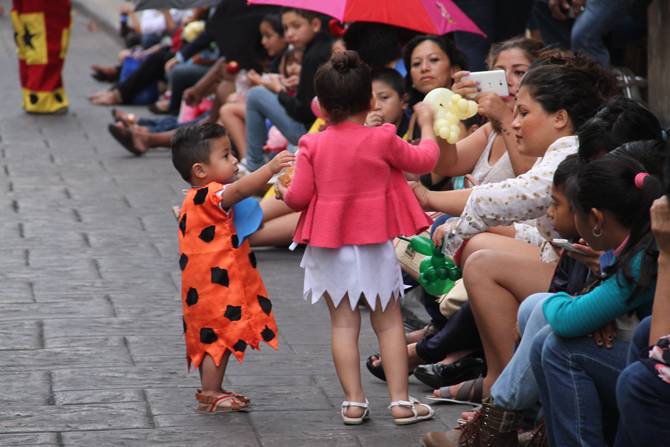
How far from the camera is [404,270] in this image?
5902mm

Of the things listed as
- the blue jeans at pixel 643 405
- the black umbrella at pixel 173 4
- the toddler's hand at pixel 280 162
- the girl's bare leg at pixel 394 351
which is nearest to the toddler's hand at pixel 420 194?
the girl's bare leg at pixel 394 351

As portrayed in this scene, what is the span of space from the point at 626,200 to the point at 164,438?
1.79 meters

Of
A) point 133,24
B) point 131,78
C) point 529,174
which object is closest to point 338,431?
point 529,174

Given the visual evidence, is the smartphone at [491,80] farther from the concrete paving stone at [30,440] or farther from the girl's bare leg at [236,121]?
the girl's bare leg at [236,121]

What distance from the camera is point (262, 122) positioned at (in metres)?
9.35

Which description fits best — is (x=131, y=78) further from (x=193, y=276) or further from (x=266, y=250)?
(x=193, y=276)

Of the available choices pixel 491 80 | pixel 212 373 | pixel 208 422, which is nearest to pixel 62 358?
pixel 212 373

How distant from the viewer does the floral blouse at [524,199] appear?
4848mm

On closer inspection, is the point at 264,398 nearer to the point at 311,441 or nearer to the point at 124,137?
the point at 311,441

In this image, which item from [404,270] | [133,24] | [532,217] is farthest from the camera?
[133,24]

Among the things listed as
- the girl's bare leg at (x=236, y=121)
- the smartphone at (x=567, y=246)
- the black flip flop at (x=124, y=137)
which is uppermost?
the smartphone at (x=567, y=246)

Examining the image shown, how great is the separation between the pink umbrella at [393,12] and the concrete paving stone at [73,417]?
2830 millimetres

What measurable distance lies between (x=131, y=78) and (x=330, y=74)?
8.91 m

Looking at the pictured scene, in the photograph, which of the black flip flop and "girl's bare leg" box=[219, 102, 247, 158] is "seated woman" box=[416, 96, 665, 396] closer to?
"girl's bare leg" box=[219, 102, 247, 158]
